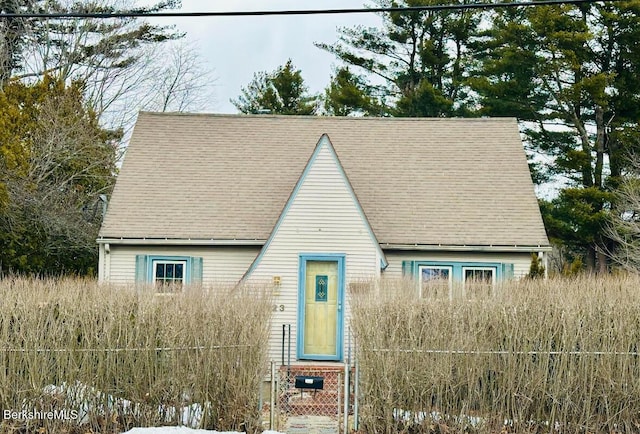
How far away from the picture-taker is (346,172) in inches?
712


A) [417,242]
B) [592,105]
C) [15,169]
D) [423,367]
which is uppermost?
[592,105]

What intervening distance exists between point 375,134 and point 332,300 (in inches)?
214

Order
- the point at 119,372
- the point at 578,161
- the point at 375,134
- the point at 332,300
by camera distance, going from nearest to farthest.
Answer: the point at 119,372
the point at 332,300
the point at 375,134
the point at 578,161

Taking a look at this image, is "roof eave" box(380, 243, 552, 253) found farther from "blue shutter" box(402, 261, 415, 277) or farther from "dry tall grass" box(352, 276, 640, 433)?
"dry tall grass" box(352, 276, 640, 433)

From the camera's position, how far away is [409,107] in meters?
32.1

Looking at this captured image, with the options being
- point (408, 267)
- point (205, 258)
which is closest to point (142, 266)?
point (205, 258)

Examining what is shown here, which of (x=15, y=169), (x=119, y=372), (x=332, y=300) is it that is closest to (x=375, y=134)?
(x=332, y=300)

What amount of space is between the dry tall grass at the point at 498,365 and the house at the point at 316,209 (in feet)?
13.0

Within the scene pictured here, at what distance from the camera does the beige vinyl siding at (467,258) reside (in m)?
16.3

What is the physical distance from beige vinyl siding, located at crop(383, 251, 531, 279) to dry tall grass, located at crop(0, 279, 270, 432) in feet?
21.7

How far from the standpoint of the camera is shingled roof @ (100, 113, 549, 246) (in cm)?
1658

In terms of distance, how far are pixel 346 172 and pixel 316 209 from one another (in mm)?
2839

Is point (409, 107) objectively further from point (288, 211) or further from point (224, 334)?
point (224, 334)

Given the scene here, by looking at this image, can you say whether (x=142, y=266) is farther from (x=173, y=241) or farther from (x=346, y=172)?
(x=346, y=172)
